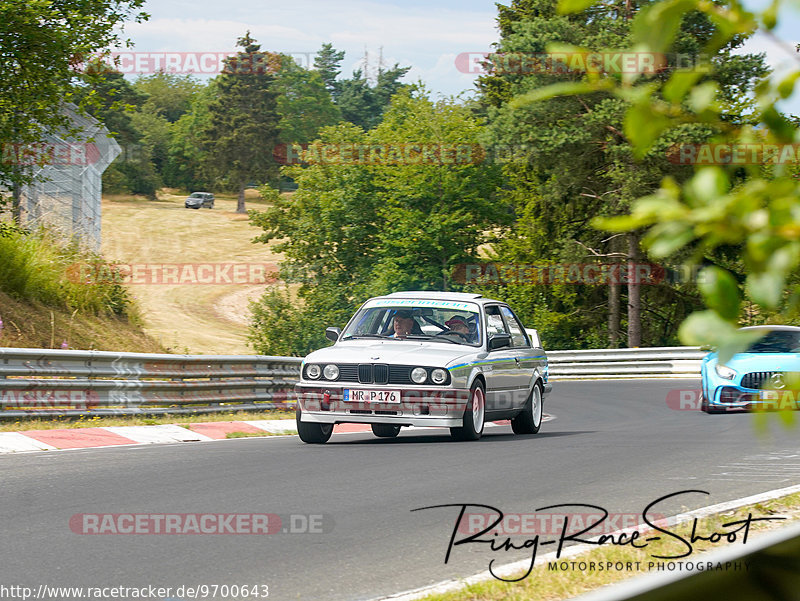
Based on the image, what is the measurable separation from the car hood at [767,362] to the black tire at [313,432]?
20.5ft

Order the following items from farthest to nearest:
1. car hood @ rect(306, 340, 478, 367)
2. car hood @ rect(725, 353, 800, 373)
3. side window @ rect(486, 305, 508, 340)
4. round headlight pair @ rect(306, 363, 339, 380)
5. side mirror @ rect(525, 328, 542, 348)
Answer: side mirror @ rect(525, 328, 542, 348) → car hood @ rect(725, 353, 800, 373) → side window @ rect(486, 305, 508, 340) → round headlight pair @ rect(306, 363, 339, 380) → car hood @ rect(306, 340, 478, 367)

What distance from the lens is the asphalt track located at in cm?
568

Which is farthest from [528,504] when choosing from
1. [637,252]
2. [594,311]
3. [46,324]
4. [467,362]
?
[594,311]

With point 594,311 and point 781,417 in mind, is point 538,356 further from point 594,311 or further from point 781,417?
point 594,311

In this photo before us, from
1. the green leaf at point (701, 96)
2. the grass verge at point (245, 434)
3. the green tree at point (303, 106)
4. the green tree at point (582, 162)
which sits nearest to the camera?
the green leaf at point (701, 96)

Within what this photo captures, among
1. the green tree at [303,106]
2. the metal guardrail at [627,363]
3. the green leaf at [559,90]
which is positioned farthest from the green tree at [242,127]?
the green leaf at [559,90]

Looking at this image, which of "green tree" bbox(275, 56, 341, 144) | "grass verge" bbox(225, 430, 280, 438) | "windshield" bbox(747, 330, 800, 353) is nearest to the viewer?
"grass verge" bbox(225, 430, 280, 438)

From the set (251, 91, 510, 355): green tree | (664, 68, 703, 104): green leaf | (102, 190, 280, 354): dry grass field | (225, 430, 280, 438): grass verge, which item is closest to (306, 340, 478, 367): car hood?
(225, 430, 280, 438): grass verge

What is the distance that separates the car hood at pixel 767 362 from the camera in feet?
50.2

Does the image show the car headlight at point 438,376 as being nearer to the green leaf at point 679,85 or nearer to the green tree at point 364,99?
the green leaf at point 679,85

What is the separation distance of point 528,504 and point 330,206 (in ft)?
146

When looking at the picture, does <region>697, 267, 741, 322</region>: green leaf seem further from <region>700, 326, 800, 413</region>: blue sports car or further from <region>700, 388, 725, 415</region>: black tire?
<region>700, 388, 725, 415</region>: black tire

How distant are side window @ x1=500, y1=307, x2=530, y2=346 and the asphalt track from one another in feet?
4.21

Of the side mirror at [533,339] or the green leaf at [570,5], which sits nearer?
the green leaf at [570,5]
